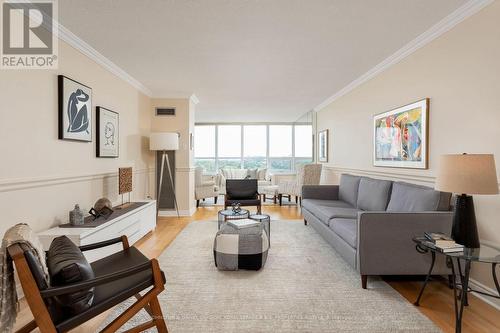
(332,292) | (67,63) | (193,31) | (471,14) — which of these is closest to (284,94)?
(193,31)

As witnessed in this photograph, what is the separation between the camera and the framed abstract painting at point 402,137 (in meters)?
3.06

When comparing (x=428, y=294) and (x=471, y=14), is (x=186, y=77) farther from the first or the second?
(x=428, y=294)

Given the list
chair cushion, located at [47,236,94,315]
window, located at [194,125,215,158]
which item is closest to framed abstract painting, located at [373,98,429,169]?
chair cushion, located at [47,236,94,315]

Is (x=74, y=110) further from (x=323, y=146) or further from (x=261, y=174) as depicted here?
(x=261, y=174)

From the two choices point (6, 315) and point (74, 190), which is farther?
point (74, 190)

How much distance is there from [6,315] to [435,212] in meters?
3.07

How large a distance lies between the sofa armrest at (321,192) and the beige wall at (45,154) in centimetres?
310

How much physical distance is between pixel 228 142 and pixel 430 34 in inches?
280

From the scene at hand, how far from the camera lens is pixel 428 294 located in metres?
2.38

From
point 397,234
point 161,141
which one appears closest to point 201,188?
point 161,141

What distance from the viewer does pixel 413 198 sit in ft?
9.11

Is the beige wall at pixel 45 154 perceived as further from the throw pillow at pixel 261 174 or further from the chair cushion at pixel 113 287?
the throw pillow at pixel 261 174

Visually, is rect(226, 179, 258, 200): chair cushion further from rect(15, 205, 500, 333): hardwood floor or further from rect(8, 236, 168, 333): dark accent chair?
rect(8, 236, 168, 333): dark accent chair

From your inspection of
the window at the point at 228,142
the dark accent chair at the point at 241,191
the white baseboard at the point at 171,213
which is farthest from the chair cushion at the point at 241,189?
the window at the point at 228,142
